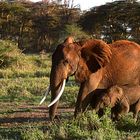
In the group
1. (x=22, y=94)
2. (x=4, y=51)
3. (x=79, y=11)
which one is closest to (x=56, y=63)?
(x=22, y=94)

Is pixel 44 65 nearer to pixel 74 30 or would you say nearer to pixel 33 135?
pixel 74 30

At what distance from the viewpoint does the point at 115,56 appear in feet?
30.2

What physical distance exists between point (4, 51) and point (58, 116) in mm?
13080

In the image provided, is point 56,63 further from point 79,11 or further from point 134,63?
point 79,11

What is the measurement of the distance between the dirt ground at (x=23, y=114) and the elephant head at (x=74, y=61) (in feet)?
2.91

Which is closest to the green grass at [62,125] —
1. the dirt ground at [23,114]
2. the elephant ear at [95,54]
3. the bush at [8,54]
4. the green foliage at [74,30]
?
the dirt ground at [23,114]

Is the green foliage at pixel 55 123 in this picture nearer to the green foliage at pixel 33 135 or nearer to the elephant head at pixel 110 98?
the green foliage at pixel 33 135

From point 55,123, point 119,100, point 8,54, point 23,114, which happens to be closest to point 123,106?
point 119,100

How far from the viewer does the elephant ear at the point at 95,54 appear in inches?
344

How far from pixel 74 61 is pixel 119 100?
0.91 metres

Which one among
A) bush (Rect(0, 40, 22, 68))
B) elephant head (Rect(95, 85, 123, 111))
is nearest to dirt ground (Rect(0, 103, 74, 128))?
elephant head (Rect(95, 85, 123, 111))

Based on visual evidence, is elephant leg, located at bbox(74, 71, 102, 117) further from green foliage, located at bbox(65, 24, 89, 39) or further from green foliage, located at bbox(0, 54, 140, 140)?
green foliage, located at bbox(65, 24, 89, 39)

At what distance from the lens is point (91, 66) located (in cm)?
872

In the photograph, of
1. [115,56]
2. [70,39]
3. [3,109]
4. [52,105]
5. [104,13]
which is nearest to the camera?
[52,105]
